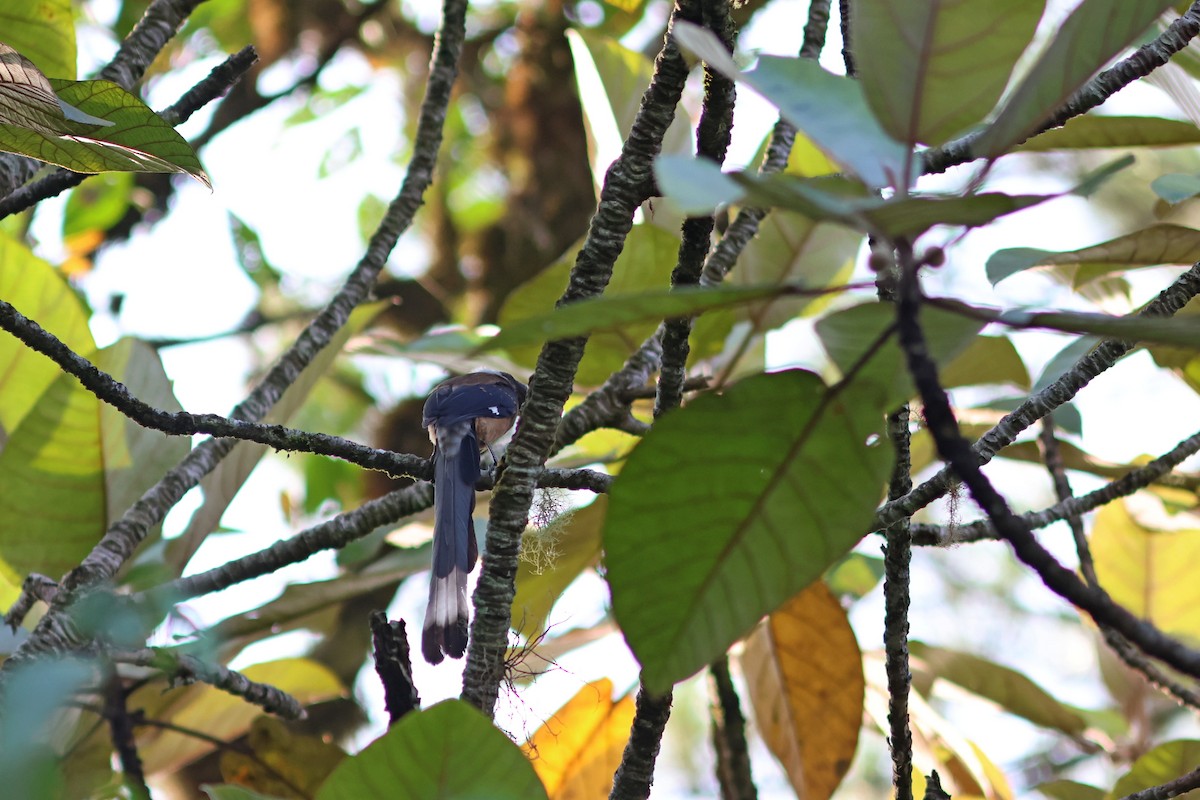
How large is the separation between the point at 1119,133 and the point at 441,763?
152 centimetres

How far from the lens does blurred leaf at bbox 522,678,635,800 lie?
5.52 feet

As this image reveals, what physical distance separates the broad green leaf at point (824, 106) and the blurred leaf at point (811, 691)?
3.25ft

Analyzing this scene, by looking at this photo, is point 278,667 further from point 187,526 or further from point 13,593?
point 13,593

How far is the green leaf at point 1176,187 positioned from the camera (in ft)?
5.68

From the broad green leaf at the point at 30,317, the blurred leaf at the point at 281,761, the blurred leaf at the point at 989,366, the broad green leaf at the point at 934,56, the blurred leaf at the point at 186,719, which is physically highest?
the broad green leaf at the point at 30,317

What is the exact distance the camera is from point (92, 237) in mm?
3818

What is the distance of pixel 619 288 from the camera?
181 cm

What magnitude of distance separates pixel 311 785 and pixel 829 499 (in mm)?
1111

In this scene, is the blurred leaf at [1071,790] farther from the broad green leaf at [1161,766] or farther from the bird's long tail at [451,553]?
the bird's long tail at [451,553]

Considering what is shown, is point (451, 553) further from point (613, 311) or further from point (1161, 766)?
point (1161, 766)

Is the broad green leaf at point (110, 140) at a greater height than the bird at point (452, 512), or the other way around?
the broad green leaf at point (110, 140)

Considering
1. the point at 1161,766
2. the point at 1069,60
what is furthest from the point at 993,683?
the point at 1069,60

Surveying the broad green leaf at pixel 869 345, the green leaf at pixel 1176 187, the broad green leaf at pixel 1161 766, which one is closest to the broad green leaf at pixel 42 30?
the broad green leaf at pixel 869 345

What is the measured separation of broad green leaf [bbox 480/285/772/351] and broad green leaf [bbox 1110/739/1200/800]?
1.29m
